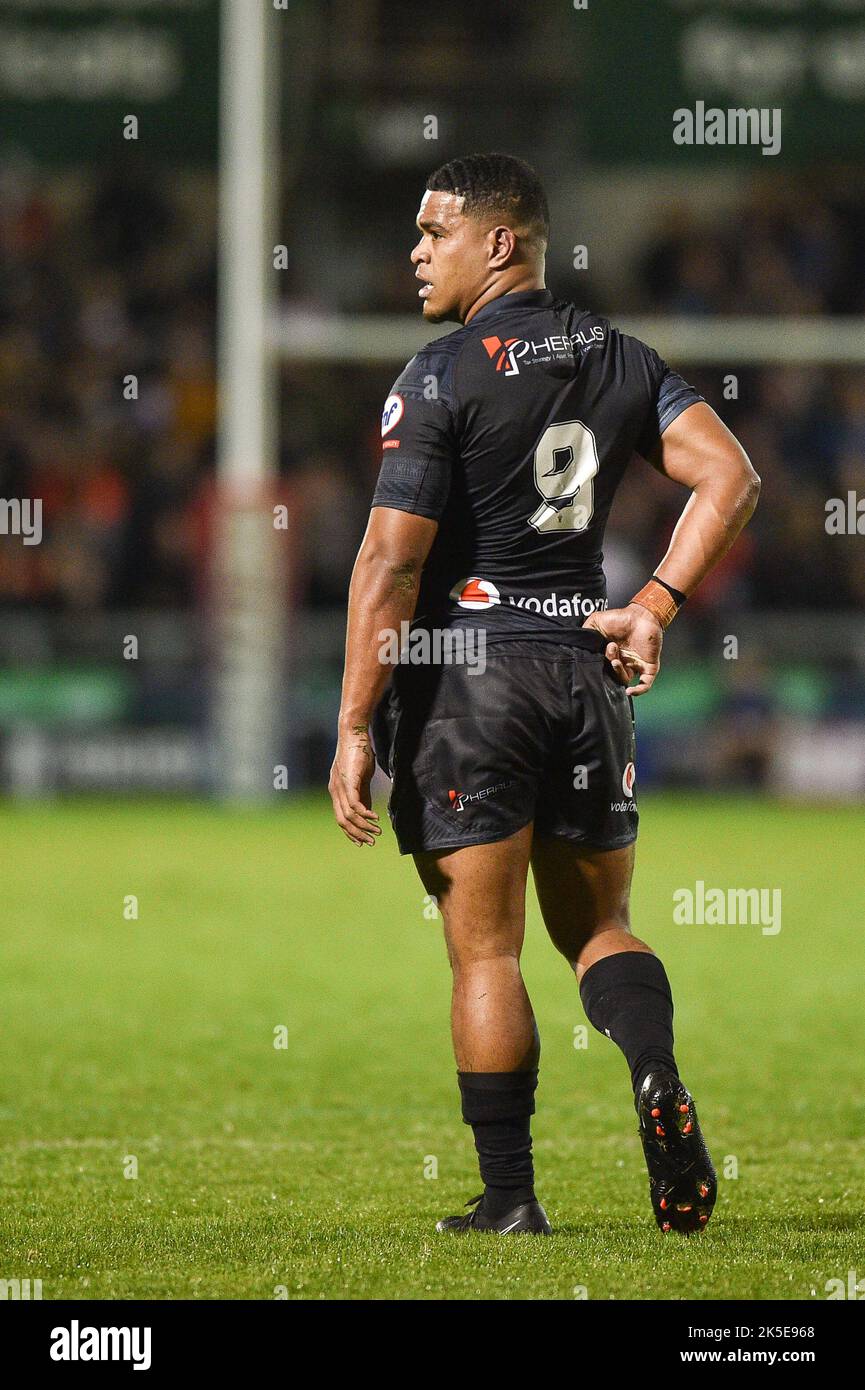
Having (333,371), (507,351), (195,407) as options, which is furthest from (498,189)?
(333,371)

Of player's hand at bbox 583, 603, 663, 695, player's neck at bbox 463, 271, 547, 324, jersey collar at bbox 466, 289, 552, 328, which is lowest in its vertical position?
player's hand at bbox 583, 603, 663, 695

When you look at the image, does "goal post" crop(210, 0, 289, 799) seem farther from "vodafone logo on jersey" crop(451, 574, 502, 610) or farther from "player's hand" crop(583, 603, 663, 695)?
"player's hand" crop(583, 603, 663, 695)

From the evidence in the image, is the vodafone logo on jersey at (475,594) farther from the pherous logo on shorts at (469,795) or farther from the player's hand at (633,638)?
the pherous logo on shorts at (469,795)

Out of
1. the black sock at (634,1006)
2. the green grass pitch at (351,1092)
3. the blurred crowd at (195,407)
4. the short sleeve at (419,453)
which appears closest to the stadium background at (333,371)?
the blurred crowd at (195,407)

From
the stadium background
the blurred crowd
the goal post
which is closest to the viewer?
the stadium background

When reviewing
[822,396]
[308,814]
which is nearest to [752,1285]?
[308,814]

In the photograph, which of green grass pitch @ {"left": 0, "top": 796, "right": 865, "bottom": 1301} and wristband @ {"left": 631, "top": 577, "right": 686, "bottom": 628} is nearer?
green grass pitch @ {"left": 0, "top": 796, "right": 865, "bottom": 1301}

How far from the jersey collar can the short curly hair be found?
0.34 feet

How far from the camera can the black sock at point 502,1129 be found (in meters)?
4.01

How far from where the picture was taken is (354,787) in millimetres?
3959

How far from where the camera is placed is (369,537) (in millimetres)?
3949

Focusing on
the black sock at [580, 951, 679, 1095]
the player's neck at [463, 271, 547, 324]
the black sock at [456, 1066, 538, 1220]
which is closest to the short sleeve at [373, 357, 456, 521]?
the player's neck at [463, 271, 547, 324]

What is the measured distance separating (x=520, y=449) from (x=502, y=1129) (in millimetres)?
1327

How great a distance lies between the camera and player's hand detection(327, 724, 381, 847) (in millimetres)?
3945
